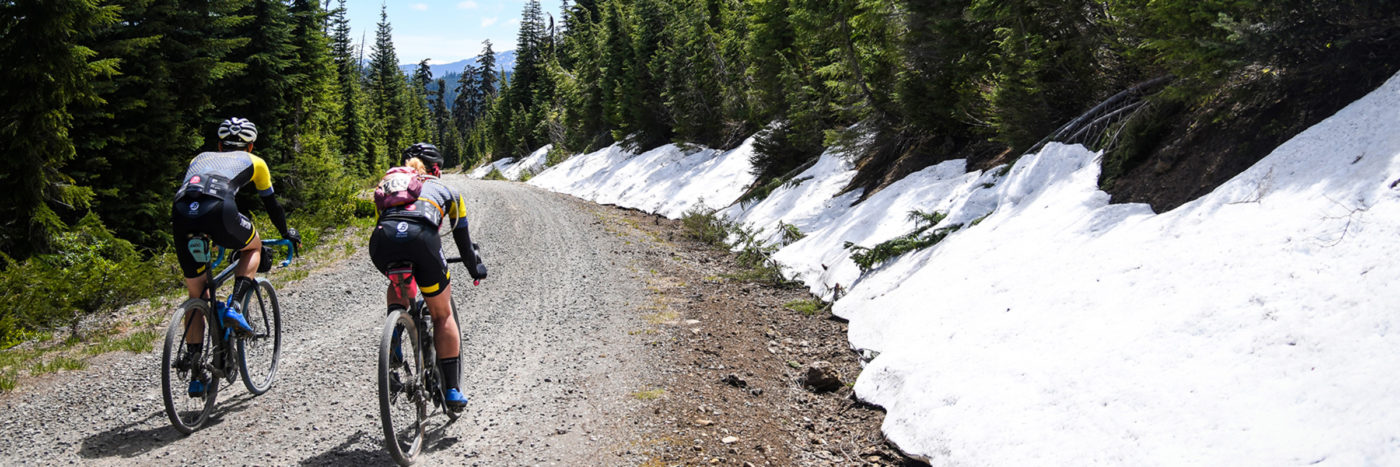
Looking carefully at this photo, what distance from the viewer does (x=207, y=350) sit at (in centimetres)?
469

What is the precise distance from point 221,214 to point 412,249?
1546 millimetres

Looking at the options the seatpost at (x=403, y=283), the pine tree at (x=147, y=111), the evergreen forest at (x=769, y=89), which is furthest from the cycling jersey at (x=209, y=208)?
the pine tree at (x=147, y=111)

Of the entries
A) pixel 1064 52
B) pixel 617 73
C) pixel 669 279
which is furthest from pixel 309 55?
pixel 617 73

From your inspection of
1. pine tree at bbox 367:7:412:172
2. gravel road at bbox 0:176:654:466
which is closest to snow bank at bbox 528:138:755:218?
gravel road at bbox 0:176:654:466

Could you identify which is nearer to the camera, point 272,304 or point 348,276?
point 272,304

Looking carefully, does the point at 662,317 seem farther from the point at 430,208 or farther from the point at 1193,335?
the point at 1193,335

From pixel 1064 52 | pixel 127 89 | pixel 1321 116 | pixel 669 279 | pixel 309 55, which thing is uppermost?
pixel 309 55

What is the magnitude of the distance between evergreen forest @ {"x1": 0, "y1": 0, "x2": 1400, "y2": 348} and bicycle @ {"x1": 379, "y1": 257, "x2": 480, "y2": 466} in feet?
16.5

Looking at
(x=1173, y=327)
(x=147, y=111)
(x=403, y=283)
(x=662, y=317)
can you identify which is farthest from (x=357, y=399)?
(x=147, y=111)

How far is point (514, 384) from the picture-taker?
229 inches

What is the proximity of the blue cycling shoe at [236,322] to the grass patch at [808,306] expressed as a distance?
5.84 meters

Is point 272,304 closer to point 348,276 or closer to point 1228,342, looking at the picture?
point 348,276

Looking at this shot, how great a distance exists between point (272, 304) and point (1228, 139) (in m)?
8.49

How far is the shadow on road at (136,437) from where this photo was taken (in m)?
4.23
